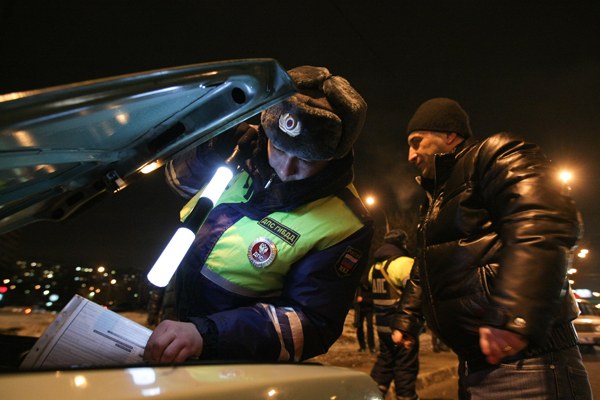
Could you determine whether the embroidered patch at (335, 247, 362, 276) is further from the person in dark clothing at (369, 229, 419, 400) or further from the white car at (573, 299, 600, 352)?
the white car at (573, 299, 600, 352)

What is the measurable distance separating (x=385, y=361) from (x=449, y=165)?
11.0 feet

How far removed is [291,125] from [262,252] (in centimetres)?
68

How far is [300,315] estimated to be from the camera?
1.78 metres

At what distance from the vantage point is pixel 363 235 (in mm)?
2080

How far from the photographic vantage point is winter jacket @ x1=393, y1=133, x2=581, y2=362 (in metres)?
1.80

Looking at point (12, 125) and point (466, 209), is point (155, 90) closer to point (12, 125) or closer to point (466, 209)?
point (12, 125)

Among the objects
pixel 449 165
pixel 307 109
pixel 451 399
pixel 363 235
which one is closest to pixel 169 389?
pixel 363 235

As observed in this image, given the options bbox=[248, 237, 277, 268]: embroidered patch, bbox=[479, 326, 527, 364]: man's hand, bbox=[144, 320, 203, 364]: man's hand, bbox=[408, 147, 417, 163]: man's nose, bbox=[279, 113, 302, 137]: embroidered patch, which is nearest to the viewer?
bbox=[144, 320, 203, 364]: man's hand

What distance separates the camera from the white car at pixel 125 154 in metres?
0.76

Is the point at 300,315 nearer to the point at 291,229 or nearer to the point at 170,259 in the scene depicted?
the point at 291,229

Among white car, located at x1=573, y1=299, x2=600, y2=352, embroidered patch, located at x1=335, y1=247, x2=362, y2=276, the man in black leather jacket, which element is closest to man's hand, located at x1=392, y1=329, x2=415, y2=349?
the man in black leather jacket

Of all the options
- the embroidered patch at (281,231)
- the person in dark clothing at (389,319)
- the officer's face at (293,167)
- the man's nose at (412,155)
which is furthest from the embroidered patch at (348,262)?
the person in dark clothing at (389,319)

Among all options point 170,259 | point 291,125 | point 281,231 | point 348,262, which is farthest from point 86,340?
point 291,125

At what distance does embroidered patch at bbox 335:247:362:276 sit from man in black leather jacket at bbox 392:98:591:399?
1.88 ft
